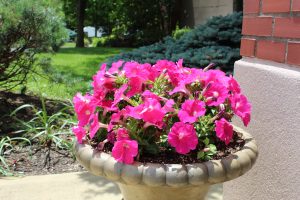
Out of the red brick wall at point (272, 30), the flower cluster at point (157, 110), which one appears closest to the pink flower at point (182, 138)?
the flower cluster at point (157, 110)

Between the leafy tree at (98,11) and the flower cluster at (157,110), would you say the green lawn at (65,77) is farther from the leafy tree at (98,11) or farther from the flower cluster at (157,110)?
the leafy tree at (98,11)

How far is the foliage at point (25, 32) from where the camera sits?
456cm

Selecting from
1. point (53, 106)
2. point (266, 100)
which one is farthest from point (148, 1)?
point (266, 100)

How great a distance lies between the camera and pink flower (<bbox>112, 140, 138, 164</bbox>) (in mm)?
1611

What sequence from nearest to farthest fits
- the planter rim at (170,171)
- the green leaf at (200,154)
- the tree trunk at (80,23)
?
the planter rim at (170,171) < the green leaf at (200,154) < the tree trunk at (80,23)

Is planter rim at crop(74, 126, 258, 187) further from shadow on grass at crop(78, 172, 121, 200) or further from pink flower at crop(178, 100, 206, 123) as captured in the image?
shadow on grass at crop(78, 172, 121, 200)

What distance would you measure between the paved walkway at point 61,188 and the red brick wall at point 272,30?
1.36 m

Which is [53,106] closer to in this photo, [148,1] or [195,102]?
[195,102]

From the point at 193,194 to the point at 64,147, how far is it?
2534mm

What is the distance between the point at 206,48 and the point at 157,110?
9.79ft

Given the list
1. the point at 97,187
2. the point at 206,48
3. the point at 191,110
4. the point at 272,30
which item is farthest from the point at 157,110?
the point at 206,48

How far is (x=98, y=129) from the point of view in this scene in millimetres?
1889

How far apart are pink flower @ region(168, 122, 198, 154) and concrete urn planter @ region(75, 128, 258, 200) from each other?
0.07m

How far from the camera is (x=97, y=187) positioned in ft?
10.9
